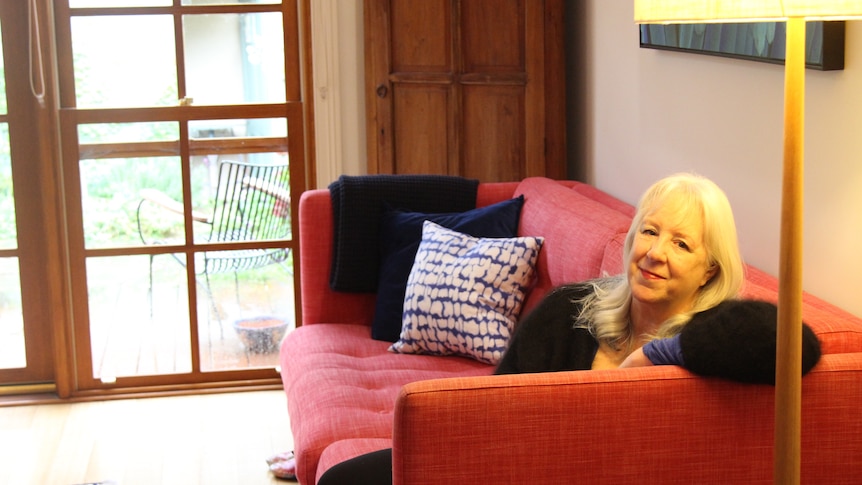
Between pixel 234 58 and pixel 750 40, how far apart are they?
7.16 feet

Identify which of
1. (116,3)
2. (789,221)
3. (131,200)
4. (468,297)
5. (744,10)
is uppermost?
(116,3)

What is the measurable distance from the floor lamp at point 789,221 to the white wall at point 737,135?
0.59m

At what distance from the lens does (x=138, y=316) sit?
408 centimetres

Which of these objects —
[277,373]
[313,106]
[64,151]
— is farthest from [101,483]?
[313,106]

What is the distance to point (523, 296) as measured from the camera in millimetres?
3092

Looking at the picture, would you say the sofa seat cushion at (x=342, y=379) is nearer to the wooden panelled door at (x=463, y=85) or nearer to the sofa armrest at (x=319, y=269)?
the sofa armrest at (x=319, y=269)

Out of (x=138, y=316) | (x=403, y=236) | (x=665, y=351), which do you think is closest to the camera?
(x=665, y=351)

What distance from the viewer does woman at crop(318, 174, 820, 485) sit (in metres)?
1.70

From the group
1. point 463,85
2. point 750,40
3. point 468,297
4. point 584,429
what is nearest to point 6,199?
point 463,85

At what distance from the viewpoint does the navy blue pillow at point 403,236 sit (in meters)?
3.27

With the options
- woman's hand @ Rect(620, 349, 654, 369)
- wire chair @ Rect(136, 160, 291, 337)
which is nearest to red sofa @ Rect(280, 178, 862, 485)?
woman's hand @ Rect(620, 349, 654, 369)

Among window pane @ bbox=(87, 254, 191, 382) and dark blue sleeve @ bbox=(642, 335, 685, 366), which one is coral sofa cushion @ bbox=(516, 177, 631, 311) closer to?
dark blue sleeve @ bbox=(642, 335, 685, 366)

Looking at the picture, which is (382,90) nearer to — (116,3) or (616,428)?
(116,3)

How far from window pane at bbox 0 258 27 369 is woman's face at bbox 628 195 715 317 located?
2.83 meters
